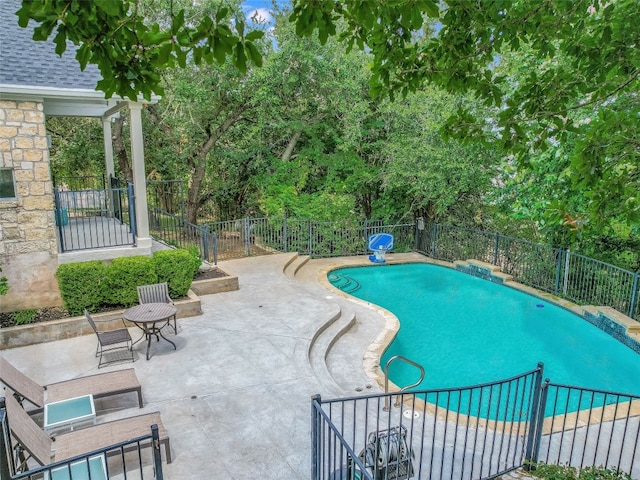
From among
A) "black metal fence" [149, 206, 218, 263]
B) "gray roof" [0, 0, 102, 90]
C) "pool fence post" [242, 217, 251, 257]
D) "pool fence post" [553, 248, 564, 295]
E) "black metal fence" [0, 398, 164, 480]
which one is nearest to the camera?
"black metal fence" [0, 398, 164, 480]

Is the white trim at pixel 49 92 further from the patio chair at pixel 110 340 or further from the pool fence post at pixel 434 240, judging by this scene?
the pool fence post at pixel 434 240

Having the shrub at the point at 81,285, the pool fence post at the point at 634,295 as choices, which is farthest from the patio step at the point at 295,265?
the pool fence post at the point at 634,295

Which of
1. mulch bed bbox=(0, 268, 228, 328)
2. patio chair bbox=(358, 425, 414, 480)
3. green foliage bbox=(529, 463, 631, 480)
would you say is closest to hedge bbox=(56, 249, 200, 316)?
mulch bed bbox=(0, 268, 228, 328)

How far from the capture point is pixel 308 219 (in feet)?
49.1

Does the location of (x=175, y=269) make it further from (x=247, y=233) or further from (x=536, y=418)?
(x=536, y=418)

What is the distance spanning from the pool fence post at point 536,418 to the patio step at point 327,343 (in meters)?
2.36

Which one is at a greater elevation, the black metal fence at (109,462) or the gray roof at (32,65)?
the gray roof at (32,65)

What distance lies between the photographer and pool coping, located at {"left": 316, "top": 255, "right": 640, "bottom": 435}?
5.80 metres

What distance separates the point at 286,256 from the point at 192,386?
25.9 ft

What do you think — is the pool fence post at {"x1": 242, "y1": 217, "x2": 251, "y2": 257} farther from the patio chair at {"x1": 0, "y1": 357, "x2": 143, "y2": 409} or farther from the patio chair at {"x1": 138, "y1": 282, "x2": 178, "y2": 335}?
the patio chair at {"x1": 0, "y1": 357, "x2": 143, "y2": 409}

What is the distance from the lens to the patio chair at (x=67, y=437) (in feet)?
13.3

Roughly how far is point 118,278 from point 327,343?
12.5 ft

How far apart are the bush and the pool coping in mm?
3694

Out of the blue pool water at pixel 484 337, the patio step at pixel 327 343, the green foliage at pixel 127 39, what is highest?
the green foliage at pixel 127 39
